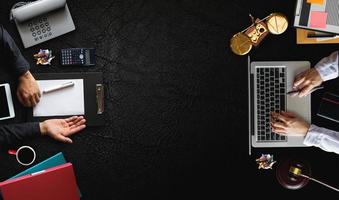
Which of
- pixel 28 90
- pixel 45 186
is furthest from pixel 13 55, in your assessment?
pixel 45 186

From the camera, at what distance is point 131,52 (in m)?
1.89

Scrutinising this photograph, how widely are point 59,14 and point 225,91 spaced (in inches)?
27.5

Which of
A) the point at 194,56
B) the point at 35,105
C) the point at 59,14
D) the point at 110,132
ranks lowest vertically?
the point at 110,132

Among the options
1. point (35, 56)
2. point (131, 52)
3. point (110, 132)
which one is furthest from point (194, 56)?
point (35, 56)

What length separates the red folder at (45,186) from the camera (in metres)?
1.73

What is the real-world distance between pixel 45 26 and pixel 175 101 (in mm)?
565

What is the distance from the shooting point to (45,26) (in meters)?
1.84

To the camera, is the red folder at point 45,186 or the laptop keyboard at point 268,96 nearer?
the red folder at point 45,186

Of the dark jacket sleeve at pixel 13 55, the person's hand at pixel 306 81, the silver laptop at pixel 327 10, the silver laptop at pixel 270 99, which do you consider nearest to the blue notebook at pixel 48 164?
the dark jacket sleeve at pixel 13 55

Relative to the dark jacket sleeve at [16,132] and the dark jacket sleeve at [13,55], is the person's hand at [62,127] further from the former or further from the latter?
the dark jacket sleeve at [13,55]

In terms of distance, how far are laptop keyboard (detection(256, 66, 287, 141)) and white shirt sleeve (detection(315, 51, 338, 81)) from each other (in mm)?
136

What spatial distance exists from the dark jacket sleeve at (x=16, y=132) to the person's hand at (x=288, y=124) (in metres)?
0.89

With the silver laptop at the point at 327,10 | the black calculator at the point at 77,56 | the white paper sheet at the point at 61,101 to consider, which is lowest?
the white paper sheet at the point at 61,101

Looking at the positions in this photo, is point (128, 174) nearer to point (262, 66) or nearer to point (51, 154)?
point (51, 154)
